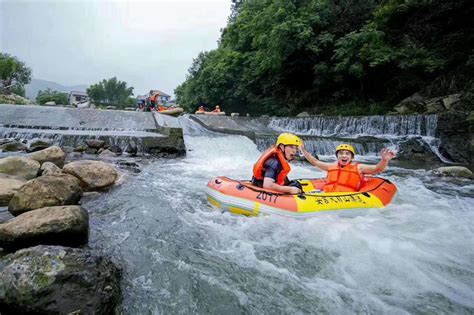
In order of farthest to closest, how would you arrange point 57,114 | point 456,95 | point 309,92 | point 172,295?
point 309,92 < point 57,114 < point 456,95 < point 172,295

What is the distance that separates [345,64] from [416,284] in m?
15.1

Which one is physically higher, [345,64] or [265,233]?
[345,64]

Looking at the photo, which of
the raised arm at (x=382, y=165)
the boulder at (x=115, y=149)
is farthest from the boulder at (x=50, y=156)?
the raised arm at (x=382, y=165)

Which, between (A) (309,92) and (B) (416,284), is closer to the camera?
(B) (416,284)

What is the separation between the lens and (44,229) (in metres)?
3.17

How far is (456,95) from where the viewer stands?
12.7 m

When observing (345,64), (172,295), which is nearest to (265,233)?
(172,295)

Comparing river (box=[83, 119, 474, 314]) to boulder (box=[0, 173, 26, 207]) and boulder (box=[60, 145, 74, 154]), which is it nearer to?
boulder (box=[0, 173, 26, 207])

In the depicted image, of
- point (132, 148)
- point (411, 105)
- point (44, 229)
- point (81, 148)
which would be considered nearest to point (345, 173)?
point (44, 229)

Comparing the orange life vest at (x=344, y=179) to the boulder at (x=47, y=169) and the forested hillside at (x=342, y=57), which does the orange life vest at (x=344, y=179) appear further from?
the forested hillside at (x=342, y=57)

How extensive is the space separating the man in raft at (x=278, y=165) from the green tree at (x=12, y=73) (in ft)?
123

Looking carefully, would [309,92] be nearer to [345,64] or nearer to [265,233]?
[345,64]

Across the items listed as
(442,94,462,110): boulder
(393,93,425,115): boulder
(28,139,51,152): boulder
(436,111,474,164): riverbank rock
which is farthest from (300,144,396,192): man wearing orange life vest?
(393,93,425,115): boulder

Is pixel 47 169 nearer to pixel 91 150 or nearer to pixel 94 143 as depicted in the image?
pixel 91 150
